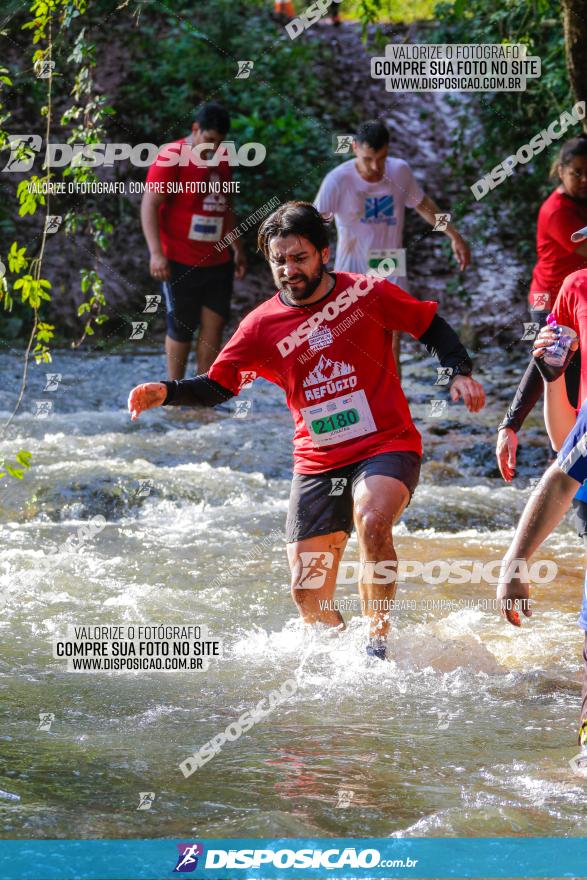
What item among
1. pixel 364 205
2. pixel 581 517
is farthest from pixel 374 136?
pixel 581 517

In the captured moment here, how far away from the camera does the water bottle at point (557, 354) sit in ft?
13.9

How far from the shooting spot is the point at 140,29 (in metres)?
17.0

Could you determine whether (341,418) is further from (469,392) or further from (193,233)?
(193,233)

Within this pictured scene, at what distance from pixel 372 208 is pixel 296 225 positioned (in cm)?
429

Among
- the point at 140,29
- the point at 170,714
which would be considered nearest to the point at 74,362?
the point at 140,29

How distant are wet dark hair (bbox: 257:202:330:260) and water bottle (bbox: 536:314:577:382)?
132 centimetres

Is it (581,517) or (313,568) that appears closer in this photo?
(581,517)

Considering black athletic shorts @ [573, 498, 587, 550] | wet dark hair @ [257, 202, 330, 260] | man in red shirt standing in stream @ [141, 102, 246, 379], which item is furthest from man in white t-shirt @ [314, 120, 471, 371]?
black athletic shorts @ [573, 498, 587, 550]

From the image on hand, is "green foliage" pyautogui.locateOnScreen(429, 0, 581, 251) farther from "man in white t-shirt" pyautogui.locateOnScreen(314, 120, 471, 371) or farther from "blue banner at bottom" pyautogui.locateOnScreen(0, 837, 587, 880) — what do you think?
"blue banner at bottom" pyautogui.locateOnScreen(0, 837, 587, 880)

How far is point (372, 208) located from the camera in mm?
9422

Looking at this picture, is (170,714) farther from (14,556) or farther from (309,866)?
(14,556)

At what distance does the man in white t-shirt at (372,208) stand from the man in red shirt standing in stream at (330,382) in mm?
3962

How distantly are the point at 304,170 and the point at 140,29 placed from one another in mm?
3132

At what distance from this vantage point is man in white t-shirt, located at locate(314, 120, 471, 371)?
30.3 ft
